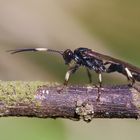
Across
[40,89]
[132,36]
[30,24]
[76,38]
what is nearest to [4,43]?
[30,24]

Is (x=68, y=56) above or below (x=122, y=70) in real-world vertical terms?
above

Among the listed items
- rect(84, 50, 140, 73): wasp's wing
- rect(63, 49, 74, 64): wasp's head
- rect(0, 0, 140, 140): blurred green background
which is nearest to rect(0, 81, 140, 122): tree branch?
rect(84, 50, 140, 73): wasp's wing

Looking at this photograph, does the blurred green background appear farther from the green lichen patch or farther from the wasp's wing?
the green lichen patch

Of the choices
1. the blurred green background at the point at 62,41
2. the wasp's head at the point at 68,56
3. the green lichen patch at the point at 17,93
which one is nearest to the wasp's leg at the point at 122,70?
the wasp's head at the point at 68,56

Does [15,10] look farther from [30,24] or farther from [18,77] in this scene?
[18,77]

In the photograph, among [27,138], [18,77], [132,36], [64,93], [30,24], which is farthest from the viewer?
[132,36]

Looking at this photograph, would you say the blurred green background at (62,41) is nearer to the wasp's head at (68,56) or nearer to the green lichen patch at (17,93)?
the wasp's head at (68,56)

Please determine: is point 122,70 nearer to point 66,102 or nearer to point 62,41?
Result: point 66,102

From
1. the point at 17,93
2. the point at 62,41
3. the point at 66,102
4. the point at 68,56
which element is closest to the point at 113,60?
the point at 68,56
